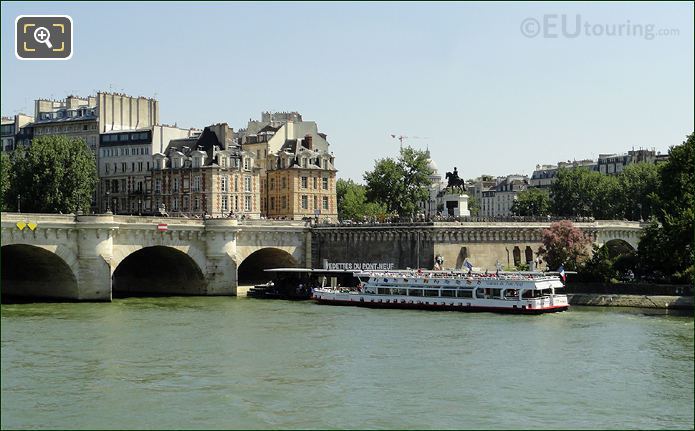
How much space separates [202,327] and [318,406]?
1971 cm

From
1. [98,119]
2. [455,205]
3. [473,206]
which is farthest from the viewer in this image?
[473,206]

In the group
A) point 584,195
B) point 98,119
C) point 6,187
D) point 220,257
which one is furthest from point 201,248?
point 584,195

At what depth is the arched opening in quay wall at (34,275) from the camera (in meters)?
62.3

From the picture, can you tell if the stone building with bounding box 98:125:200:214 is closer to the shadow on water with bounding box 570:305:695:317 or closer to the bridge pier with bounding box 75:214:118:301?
the bridge pier with bounding box 75:214:118:301

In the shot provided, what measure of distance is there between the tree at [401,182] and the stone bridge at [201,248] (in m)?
26.0

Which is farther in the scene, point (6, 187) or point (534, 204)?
point (534, 204)

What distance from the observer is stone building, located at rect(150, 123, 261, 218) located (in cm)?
9238

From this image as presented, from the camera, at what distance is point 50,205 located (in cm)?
8794

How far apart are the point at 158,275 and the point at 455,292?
23495 mm

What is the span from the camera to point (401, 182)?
107 meters

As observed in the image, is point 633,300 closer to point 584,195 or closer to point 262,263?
point 262,263

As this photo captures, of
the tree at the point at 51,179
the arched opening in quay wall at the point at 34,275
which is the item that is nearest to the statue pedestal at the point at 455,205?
the tree at the point at 51,179

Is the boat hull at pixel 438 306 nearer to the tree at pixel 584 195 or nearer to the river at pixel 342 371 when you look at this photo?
the river at pixel 342 371

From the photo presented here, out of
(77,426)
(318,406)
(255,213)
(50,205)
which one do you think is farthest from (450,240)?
(77,426)
